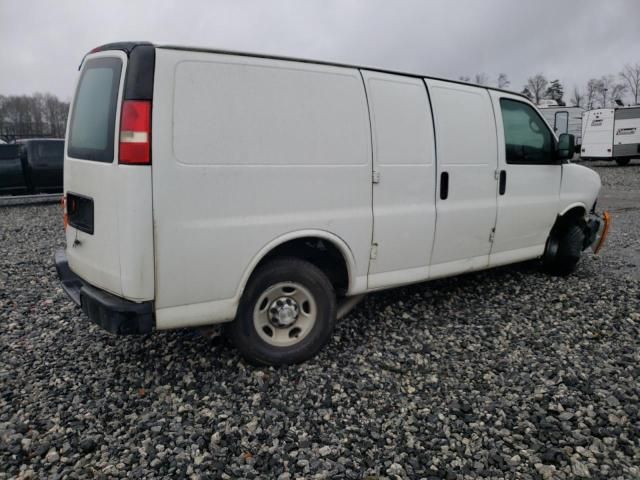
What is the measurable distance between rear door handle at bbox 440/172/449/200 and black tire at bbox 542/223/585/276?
2013mm

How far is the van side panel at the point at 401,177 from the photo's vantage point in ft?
12.3

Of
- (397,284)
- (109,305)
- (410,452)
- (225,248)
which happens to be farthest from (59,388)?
(397,284)

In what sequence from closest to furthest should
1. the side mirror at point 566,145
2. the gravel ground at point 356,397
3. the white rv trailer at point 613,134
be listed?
the gravel ground at point 356,397
the side mirror at point 566,145
the white rv trailer at point 613,134

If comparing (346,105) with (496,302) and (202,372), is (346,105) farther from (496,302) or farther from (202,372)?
(496,302)

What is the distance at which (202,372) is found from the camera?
349 cm

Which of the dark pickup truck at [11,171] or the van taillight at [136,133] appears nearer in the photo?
the van taillight at [136,133]

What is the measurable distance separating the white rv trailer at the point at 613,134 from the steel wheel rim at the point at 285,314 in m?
23.5

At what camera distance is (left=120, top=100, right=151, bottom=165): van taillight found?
2789mm

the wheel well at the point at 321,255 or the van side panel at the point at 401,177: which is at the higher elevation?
the van side panel at the point at 401,177

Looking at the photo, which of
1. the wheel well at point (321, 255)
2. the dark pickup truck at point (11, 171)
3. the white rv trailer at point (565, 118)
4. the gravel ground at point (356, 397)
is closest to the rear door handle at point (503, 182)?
the gravel ground at point (356, 397)

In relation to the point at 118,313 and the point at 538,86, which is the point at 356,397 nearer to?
the point at 118,313

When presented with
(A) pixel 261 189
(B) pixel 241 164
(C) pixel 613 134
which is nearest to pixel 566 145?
(A) pixel 261 189

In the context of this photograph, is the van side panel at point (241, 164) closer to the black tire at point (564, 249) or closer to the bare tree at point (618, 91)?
the black tire at point (564, 249)

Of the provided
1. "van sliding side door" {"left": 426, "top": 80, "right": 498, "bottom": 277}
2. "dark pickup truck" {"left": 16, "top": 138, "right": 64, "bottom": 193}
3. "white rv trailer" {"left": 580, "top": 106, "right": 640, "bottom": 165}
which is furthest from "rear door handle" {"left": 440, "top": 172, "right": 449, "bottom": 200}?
"white rv trailer" {"left": 580, "top": 106, "right": 640, "bottom": 165}
